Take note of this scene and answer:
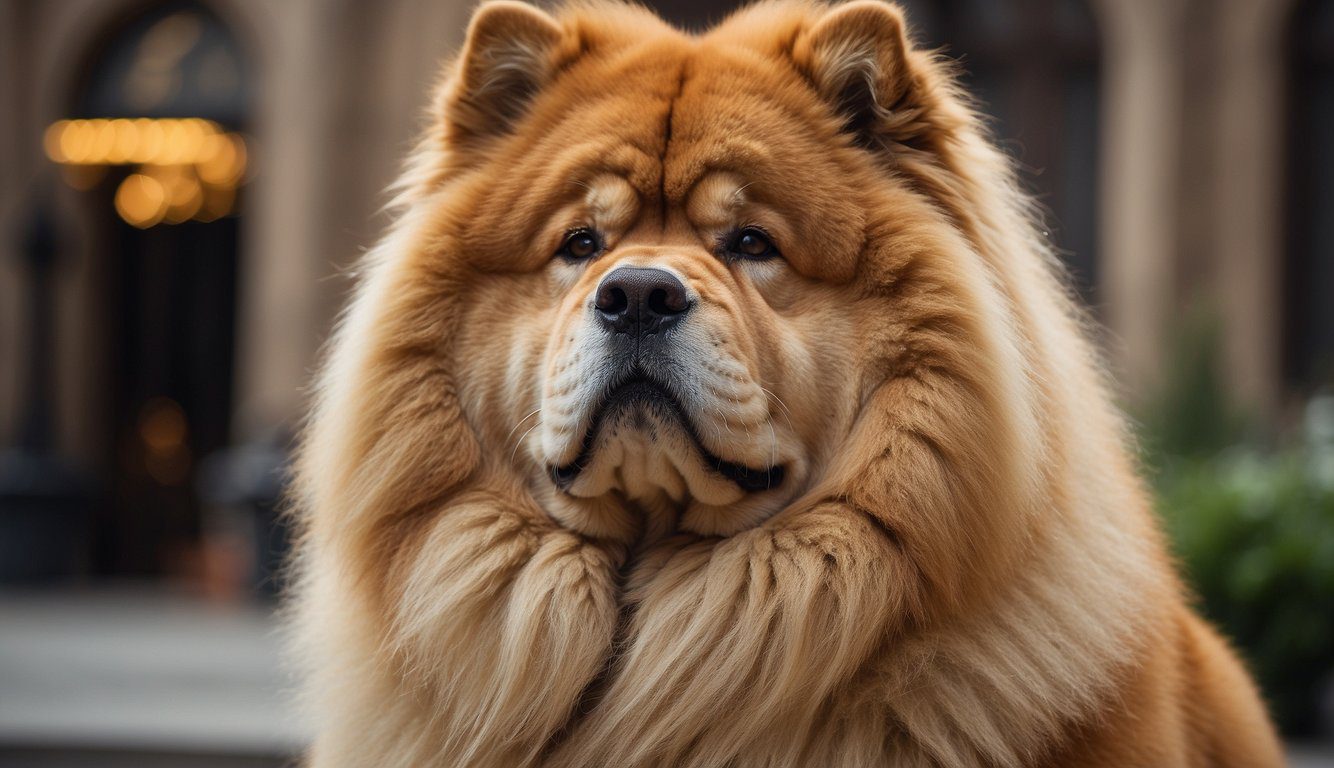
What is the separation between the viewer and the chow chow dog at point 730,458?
103 inches

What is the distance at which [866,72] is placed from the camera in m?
2.96

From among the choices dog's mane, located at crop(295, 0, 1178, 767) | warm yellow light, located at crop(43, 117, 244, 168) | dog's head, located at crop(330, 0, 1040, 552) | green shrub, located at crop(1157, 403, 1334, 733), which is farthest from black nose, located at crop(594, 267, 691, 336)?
warm yellow light, located at crop(43, 117, 244, 168)

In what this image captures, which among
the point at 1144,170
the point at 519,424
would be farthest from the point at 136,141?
the point at 519,424

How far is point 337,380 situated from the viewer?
10.1ft

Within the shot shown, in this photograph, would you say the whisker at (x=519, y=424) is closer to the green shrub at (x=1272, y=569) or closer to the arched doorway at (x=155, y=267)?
the green shrub at (x=1272, y=569)

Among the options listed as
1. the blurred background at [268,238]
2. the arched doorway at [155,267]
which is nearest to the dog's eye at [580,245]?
the blurred background at [268,238]

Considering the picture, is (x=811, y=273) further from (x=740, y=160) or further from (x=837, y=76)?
(x=837, y=76)

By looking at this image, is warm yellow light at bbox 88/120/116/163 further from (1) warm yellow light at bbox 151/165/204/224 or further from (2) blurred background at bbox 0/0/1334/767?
(1) warm yellow light at bbox 151/165/204/224

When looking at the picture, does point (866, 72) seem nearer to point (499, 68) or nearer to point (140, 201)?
point (499, 68)

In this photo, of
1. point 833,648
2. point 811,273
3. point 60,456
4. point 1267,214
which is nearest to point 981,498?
point 833,648

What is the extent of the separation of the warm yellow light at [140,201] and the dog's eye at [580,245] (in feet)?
40.6

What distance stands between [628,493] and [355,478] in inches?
23.9

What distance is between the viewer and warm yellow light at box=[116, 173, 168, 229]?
A: 14164 millimetres

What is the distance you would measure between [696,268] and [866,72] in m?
0.65
